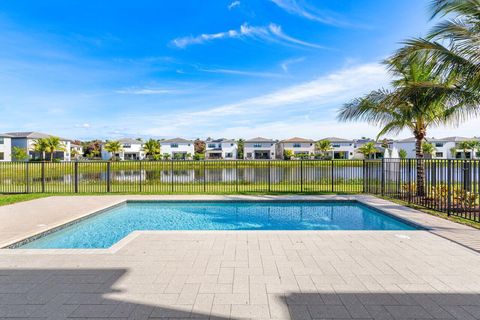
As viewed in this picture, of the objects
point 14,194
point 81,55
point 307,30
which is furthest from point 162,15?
point 14,194

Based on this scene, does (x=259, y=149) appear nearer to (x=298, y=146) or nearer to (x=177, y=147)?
(x=298, y=146)

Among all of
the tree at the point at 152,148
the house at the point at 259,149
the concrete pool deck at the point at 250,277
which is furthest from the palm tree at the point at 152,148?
the concrete pool deck at the point at 250,277

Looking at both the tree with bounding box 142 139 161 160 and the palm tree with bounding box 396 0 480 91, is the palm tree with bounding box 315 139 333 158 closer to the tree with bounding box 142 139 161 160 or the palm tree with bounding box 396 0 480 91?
the tree with bounding box 142 139 161 160

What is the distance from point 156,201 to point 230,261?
6514 millimetres

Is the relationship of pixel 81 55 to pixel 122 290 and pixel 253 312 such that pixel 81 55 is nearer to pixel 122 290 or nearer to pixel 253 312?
pixel 122 290

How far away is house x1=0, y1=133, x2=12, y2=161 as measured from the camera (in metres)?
42.8

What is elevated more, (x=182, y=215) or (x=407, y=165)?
(x=407, y=165)

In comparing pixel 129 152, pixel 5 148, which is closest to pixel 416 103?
pixel 5 148

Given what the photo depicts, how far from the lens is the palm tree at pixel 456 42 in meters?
6.08

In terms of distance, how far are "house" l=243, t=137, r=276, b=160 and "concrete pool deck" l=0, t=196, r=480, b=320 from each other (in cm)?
5368

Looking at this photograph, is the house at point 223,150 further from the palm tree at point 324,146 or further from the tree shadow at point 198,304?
the tree shadow at point 198,304

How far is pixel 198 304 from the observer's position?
2926 millimetres

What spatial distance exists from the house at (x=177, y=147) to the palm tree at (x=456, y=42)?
56.2 metres

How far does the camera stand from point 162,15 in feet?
38.2
